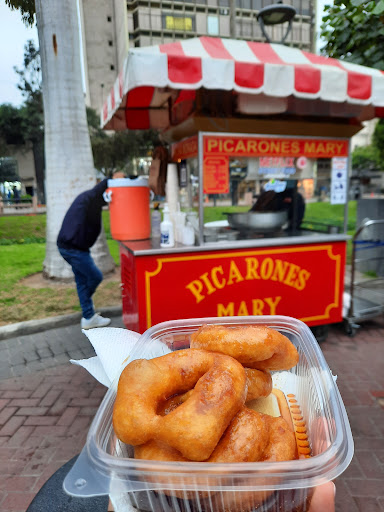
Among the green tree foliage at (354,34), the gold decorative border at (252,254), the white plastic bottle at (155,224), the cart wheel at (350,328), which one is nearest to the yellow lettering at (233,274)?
the gold decorative border at (252,254)

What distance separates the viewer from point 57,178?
21.0ft

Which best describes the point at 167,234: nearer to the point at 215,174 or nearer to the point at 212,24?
the point at 215,174

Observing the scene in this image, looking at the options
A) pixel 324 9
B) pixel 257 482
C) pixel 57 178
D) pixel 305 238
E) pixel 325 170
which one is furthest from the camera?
pixel 57 178

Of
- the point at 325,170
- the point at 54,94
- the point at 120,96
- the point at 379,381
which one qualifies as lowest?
the point at 379,381

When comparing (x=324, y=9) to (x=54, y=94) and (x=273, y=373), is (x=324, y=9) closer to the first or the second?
(x=54, y=94)

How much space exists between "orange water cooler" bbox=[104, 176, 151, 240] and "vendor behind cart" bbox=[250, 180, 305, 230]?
1.19 metres

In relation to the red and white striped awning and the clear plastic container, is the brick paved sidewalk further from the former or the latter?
the red and white striped awning

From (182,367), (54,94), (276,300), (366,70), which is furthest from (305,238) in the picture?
(54,94)

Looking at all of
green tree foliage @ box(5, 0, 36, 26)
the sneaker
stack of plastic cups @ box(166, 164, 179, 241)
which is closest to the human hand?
stack of plastic cups @ box(166, 164, 179, 241)

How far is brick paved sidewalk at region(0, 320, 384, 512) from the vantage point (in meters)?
2.29

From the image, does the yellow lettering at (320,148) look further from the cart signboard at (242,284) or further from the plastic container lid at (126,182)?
the plastic container lid at (126,182)

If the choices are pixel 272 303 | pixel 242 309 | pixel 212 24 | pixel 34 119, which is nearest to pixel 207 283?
pixel 242 309

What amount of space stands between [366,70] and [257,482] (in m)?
3.96

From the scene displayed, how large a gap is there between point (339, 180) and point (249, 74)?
1.88 metres
